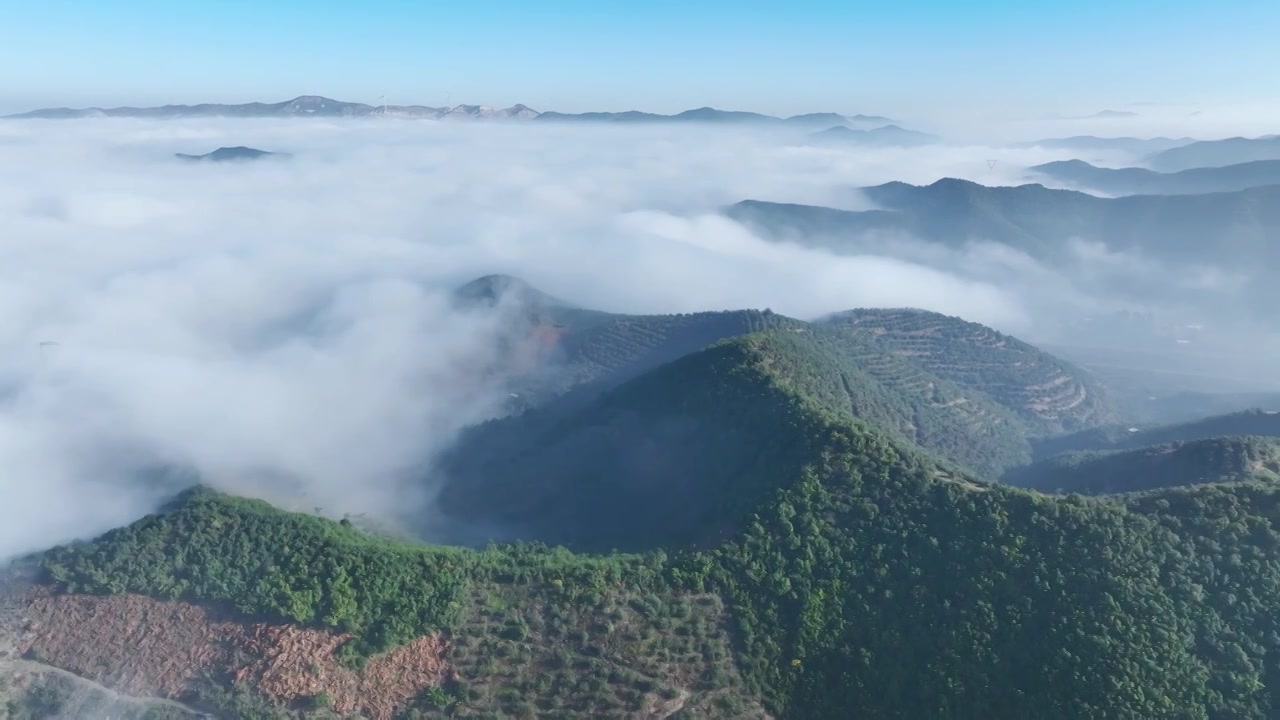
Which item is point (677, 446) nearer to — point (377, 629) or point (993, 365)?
point (377, 629)

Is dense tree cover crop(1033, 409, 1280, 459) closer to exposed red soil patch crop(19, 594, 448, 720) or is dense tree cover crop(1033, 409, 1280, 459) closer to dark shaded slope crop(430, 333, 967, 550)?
dark shaded slope crop(430, 333, 967, 550)

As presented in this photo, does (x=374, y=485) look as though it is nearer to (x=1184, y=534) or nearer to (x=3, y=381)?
(x=3, y=381)

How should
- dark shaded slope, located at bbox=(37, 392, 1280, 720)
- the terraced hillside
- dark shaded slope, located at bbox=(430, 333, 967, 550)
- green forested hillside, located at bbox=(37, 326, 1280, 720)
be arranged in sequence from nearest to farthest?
dark shaded slope, located at bbox=(37, 392, 1280, 720) → green forested hillside, located at bbox=(37, 326, 1280, 720) → dark shaded slope, located at bbox=(430, 333, 967, 550) → the terraced hillside

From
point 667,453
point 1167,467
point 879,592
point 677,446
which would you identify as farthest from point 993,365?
point 879,592

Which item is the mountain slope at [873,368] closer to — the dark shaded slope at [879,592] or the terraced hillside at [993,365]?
the terraced hillside at [993,365]

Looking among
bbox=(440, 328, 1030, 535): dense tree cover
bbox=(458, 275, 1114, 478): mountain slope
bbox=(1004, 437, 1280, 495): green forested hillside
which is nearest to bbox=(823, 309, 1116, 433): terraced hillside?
bbox=(458, 275, 1114, 478): mountain slope

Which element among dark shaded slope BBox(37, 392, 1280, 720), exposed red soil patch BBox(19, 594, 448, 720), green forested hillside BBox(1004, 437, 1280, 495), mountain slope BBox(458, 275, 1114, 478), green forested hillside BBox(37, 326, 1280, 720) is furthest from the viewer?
mountain slope BBox(458, 275, 1114, 478)
